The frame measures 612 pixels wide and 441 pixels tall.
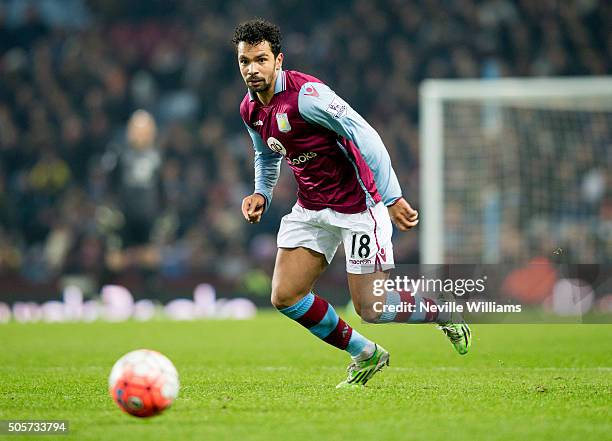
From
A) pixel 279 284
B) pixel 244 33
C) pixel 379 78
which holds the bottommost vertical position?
pixel 279 284

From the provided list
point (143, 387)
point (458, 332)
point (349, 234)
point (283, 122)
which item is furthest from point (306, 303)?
point (143, 387)

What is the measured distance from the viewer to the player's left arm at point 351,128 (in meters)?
5.48

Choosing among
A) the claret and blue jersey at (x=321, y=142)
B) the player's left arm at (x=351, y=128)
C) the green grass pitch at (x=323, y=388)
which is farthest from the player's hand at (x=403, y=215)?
the green grass pitch at (x=323, y=388)

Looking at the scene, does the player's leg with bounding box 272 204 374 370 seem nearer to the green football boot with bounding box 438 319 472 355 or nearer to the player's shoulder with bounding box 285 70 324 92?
the green football boot with bounding box 438 319 472 355

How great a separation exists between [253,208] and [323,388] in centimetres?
113

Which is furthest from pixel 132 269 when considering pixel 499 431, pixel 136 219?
pixel 499 431

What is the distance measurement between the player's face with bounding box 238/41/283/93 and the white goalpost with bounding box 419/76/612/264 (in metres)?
7.31

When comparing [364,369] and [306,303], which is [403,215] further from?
[364,369]

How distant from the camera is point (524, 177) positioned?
1332cm

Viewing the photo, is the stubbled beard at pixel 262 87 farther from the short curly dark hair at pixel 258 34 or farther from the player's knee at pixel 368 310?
the player's knee at pixel 368 310

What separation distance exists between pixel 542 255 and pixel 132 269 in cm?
540

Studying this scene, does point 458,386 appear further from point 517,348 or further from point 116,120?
point 116,120

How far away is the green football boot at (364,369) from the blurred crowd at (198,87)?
927 centimetres

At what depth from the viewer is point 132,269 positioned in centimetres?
1397
